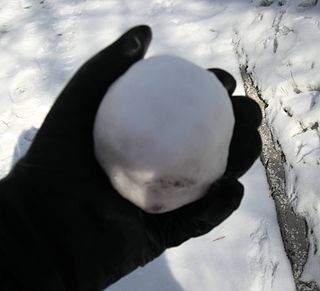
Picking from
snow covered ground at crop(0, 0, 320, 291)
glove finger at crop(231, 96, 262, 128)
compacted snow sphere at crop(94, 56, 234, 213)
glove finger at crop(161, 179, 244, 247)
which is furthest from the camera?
snow covered ground at crop(0, 0, 320, 291)

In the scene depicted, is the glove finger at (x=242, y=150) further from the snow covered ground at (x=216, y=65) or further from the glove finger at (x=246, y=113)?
the snow covered ground at (x=216, y=65)

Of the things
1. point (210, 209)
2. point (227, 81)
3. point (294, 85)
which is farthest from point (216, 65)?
point (210, 209)

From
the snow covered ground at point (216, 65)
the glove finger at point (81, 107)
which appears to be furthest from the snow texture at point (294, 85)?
the glove finger at point (81, 107)

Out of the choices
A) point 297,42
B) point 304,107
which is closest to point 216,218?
point 304,107

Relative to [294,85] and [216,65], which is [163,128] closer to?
[294,85]

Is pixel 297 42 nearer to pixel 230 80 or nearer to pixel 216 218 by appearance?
pixel 230 80

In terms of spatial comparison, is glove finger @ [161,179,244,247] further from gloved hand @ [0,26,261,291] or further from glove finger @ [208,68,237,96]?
glove finger @ [208,68,237,96]

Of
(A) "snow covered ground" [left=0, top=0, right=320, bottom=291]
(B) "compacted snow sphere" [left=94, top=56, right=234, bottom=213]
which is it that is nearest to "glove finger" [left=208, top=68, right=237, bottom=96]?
(B) "compacted snow sphere" [left=94, top=56, right=234, bottom=213]
